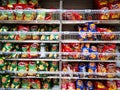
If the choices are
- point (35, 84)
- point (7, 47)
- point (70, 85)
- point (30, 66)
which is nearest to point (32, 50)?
point (30, 66)


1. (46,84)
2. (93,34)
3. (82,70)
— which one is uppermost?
(93,34)

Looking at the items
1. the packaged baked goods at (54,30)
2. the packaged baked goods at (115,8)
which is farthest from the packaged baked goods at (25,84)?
the packaged baked goods at (115,8)

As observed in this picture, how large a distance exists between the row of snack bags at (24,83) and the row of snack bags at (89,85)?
0.26 m

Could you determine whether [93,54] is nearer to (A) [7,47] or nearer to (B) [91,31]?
(B) [91,31]

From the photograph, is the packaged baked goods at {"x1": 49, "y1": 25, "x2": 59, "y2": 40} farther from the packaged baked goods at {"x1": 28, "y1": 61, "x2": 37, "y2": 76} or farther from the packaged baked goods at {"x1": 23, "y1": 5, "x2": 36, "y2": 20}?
the packaged baked goods at {"x1": 28, "y1": 61, "x2": 37, "y2": 76}

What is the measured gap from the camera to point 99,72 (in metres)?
2.79

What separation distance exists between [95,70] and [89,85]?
0.24 metres

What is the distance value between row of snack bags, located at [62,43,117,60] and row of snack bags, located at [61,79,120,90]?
0.37 m

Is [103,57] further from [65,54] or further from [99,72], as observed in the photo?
[65,54]

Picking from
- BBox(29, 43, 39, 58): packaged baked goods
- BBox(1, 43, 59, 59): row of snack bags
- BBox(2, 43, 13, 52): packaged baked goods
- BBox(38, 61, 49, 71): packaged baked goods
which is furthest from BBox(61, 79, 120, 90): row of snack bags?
BBox(2, 43, 13, 52): packaged baked goods

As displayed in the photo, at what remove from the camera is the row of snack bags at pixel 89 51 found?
2765 mm

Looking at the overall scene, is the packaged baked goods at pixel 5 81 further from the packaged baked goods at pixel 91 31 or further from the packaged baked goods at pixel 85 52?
the packaged baked goods at pixel 91 31

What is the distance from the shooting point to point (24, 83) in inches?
114

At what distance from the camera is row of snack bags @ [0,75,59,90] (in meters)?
2.80
